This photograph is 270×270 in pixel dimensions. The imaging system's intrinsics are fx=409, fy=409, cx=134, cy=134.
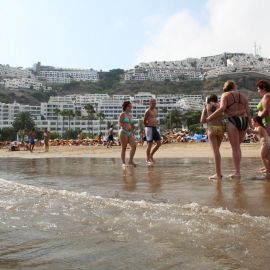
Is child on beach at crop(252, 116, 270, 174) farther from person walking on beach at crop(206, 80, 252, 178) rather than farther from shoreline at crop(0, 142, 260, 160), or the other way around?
shoreline at crop(0, 142, 260, 160)

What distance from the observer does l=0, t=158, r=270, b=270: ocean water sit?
217 centimetres

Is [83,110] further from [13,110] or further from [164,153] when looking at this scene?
[164,153]

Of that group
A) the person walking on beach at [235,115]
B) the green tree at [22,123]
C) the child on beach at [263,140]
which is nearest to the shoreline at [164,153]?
the child on beach at [263,140]

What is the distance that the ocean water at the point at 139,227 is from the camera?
7.11ft

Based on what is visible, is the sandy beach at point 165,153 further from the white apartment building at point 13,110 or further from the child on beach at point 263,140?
the white apartment building at point 13,110

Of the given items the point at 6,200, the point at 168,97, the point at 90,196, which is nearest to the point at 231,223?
the point at 90,196

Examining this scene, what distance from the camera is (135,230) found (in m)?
2.80

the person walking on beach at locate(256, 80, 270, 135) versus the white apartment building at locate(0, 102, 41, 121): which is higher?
the white apartment building at locate(0, 102, 41, 121)

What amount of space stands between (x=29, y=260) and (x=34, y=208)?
5.42 feet

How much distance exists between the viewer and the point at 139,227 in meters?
2.88

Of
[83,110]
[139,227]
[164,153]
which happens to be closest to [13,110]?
[83,110]

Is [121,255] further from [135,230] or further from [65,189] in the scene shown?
[65,189]

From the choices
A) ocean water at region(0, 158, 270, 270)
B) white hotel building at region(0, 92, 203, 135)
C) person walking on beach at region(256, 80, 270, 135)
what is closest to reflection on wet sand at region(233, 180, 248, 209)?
ocean water at region(0, 158, 270, 270)

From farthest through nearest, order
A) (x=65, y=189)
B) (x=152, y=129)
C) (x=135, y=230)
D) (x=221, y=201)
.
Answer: (x=152, y=129)
(x=65, y=189)
(x=221, y=201)
(x=135, y=230)
